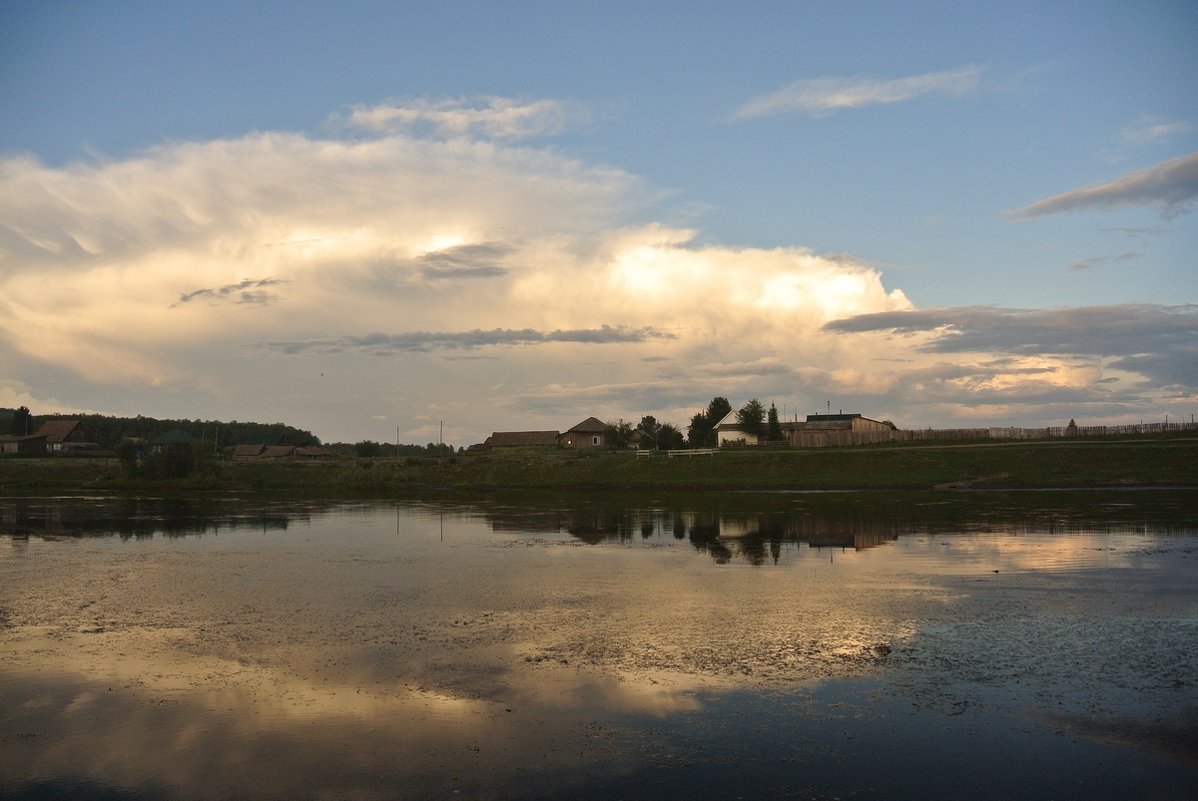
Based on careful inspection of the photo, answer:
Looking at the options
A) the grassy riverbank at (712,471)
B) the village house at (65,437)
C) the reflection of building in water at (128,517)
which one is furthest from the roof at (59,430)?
the reflection of building in water at (128,517)

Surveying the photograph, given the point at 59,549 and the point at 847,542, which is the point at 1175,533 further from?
the point at 59,549

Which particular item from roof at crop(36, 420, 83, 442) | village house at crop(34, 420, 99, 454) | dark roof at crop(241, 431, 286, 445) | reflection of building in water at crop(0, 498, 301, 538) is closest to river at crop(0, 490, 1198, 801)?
reflection of building in water at crop(0, 498, 301, 538)

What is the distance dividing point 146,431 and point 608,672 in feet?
604

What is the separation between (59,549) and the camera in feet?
107

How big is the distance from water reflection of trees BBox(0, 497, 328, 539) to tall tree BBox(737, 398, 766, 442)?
193ft

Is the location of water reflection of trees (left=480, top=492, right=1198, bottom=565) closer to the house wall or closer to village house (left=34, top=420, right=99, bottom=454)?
the house wall

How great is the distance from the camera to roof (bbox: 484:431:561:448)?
446 ft

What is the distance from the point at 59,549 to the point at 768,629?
2720 cm

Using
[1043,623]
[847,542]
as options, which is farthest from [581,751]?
A: [847,542]

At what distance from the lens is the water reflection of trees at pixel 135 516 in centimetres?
4041

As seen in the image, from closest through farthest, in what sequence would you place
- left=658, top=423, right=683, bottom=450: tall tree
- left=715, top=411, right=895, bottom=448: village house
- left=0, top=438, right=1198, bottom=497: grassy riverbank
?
left=0, top=438, right=1198, bottom=497: grassy riverbank
left=715, top=411, right=895, bottom=448: village house
left=658, top=423, right=683, bottom=450: tall tree

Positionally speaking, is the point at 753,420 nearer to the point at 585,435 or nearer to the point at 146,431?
the point at 585,435

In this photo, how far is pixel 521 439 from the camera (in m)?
138

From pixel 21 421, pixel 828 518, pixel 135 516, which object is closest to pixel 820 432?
pixel 828 518
